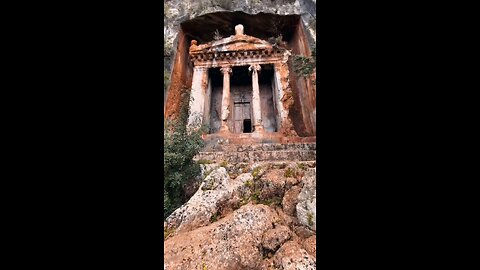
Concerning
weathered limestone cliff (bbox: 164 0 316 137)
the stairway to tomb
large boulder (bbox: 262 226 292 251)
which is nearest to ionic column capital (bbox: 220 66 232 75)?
weathered limestone cliff (bbox: 164 0 316 137)

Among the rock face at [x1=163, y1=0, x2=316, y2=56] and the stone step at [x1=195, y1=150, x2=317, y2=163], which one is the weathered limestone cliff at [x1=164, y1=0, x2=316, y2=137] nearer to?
the rock face at [x1=163, y1=0, x2=316, y2=56]

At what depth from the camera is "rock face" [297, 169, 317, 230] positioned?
4762mm

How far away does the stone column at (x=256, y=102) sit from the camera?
1172cm

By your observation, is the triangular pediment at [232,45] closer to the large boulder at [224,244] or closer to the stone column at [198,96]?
the stone column at [198,96]

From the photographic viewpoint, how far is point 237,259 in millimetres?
3875

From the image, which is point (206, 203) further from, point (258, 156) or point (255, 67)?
point (255, 67)

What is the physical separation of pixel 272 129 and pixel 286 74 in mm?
2966

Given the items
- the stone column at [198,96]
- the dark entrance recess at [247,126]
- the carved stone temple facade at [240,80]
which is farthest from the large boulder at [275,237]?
the dark entrance recess at [247,126]

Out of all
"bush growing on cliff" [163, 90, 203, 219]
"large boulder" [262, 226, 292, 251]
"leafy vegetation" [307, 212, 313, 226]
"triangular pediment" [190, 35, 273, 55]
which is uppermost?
"triangular pediment" [190, 35, 273, 55]

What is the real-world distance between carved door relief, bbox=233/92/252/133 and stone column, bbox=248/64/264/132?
226 centimetres

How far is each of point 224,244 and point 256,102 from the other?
895 centimetres

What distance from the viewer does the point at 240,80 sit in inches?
590
